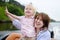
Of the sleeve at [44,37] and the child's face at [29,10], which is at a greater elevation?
the child's face at [29,10]

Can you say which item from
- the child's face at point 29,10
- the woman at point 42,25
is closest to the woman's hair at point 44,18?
the woman at point 42,25

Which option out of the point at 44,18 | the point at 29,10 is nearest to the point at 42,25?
the point at 44,18

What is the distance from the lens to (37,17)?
1.12 meters

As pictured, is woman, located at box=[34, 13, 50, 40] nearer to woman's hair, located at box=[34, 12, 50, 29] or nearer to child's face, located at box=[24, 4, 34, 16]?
woman's hair, located at box=[34, 12, 50, 29]

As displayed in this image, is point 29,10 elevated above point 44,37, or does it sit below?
above

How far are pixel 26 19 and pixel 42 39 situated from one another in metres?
0.51

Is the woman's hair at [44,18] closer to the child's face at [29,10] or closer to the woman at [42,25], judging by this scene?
the woman at [42,25]

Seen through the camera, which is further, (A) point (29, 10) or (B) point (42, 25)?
(A) point (29, 10)

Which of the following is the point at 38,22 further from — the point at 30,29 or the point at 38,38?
the point at 30,29

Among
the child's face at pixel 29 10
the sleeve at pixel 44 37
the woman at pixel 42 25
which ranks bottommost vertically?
the sleeve at pixel 44 37

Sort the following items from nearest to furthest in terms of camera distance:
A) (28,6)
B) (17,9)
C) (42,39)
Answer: (42,39) → (28,6) → (17,9)

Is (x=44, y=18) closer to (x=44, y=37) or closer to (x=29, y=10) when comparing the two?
(x=44, y=37)

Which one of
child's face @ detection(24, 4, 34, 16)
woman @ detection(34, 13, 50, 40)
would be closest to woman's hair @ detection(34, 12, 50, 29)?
woman @ detection(34, 13, 50, 40)

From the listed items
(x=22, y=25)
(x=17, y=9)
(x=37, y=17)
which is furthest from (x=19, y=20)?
(x=17, y=9)
